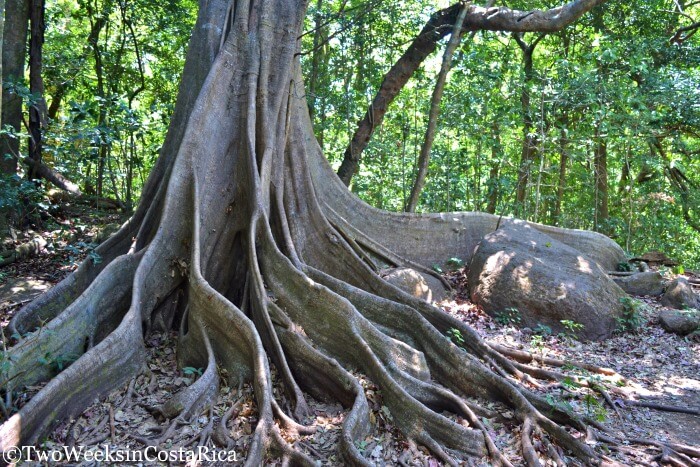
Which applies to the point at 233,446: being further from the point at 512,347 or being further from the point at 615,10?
the point at 615,10

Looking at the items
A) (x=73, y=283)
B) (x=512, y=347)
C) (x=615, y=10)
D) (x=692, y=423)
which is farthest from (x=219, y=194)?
(x=615, y=10)

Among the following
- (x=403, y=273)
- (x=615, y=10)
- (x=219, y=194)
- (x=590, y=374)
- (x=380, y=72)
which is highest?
(x=615, y=10)

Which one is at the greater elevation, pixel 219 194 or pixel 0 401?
pixel 219 194

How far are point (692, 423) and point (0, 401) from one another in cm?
547

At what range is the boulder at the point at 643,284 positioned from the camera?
28.2 feet

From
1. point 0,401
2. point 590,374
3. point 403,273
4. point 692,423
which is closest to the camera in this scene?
point 0,401

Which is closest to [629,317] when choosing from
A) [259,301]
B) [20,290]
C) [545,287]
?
[545,287]

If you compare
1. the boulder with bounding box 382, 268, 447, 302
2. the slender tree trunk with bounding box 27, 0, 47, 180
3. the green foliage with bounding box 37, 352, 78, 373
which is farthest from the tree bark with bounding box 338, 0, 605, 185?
the green foliage with bounding box 37, 352, 78, 373

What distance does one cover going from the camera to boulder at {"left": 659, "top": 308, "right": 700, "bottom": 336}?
7.14m

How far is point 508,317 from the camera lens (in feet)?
23.2

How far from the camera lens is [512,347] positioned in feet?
20.6

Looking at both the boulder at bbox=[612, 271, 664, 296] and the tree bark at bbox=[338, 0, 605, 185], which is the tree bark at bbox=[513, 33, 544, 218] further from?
the boulder at bbox=[612, 271, 664, 296]

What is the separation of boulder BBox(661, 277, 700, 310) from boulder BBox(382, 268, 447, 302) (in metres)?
3.36

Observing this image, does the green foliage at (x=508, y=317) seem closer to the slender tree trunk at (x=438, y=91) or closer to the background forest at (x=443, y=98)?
the slender tree trunk at (x=438, y=91)
